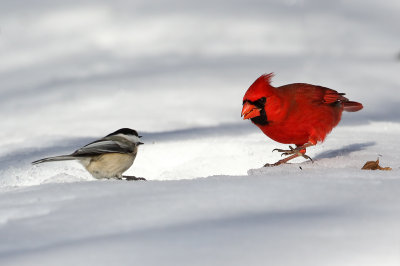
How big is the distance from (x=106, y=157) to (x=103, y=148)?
0.18ft

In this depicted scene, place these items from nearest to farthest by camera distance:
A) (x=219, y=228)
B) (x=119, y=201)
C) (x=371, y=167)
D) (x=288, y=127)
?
1. (x=219, y=228)
2. (x=119, y=201)
3. (x=371, y=167)
4. (x=288, y=127)

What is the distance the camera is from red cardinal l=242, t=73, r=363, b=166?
138 inches

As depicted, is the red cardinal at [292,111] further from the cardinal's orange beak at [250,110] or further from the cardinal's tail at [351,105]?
the cardinal's tail at [351,105]

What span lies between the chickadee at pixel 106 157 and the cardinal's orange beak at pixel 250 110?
66 cm

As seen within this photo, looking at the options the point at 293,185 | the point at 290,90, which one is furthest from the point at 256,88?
the point at 293,185

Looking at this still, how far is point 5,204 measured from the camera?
2.60 metres

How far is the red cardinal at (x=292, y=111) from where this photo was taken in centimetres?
352

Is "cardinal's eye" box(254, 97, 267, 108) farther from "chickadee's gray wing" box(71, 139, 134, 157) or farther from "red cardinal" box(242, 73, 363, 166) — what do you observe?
"chickadee's gray wing" box(71, 139, 134, 157)

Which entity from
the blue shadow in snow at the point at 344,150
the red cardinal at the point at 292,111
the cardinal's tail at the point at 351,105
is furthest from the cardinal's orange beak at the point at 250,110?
the cardinal's tail at the point at 351,105

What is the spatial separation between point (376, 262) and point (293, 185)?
76 cm

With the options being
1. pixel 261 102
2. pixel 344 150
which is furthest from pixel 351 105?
pixel 261 102

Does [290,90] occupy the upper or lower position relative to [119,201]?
upper

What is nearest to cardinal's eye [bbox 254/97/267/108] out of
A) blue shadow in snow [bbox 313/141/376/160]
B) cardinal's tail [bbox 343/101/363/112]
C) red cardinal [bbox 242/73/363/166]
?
Answer: red cardinal [bbox 242/73/363/166]

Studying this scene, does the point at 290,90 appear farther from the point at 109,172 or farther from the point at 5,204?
the point at 5,204
